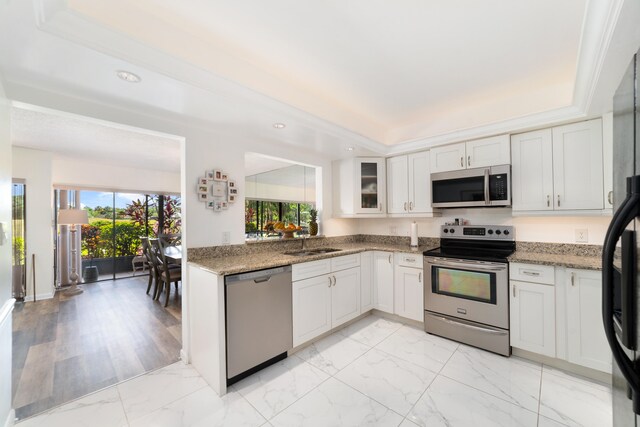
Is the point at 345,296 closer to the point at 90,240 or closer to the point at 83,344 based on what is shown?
the point at 83,344

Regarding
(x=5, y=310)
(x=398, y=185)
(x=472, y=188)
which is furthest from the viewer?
(x=398, y=185)

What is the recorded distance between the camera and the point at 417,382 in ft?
6.59

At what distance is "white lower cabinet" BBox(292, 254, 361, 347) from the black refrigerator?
1946 mm

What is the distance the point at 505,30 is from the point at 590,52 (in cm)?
51

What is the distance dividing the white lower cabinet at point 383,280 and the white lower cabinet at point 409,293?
78 millimetres

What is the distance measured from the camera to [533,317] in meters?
2.23

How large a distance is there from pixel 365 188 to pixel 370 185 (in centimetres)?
8

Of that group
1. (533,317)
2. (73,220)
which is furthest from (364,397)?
(73,220)

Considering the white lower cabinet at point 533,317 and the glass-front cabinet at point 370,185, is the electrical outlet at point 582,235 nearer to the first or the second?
the white lower cabinet at point 533,317

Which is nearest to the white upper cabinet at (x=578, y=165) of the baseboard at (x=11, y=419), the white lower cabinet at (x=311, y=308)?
the white lower cabinet at (x=311, y=308)

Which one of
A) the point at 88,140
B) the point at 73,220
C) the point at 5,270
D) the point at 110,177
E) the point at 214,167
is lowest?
the point at 5,270

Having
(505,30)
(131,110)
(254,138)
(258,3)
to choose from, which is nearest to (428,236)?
(505,30)

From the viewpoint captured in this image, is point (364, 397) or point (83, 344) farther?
point (83, 344)

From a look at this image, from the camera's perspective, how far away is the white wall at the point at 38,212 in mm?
4102
